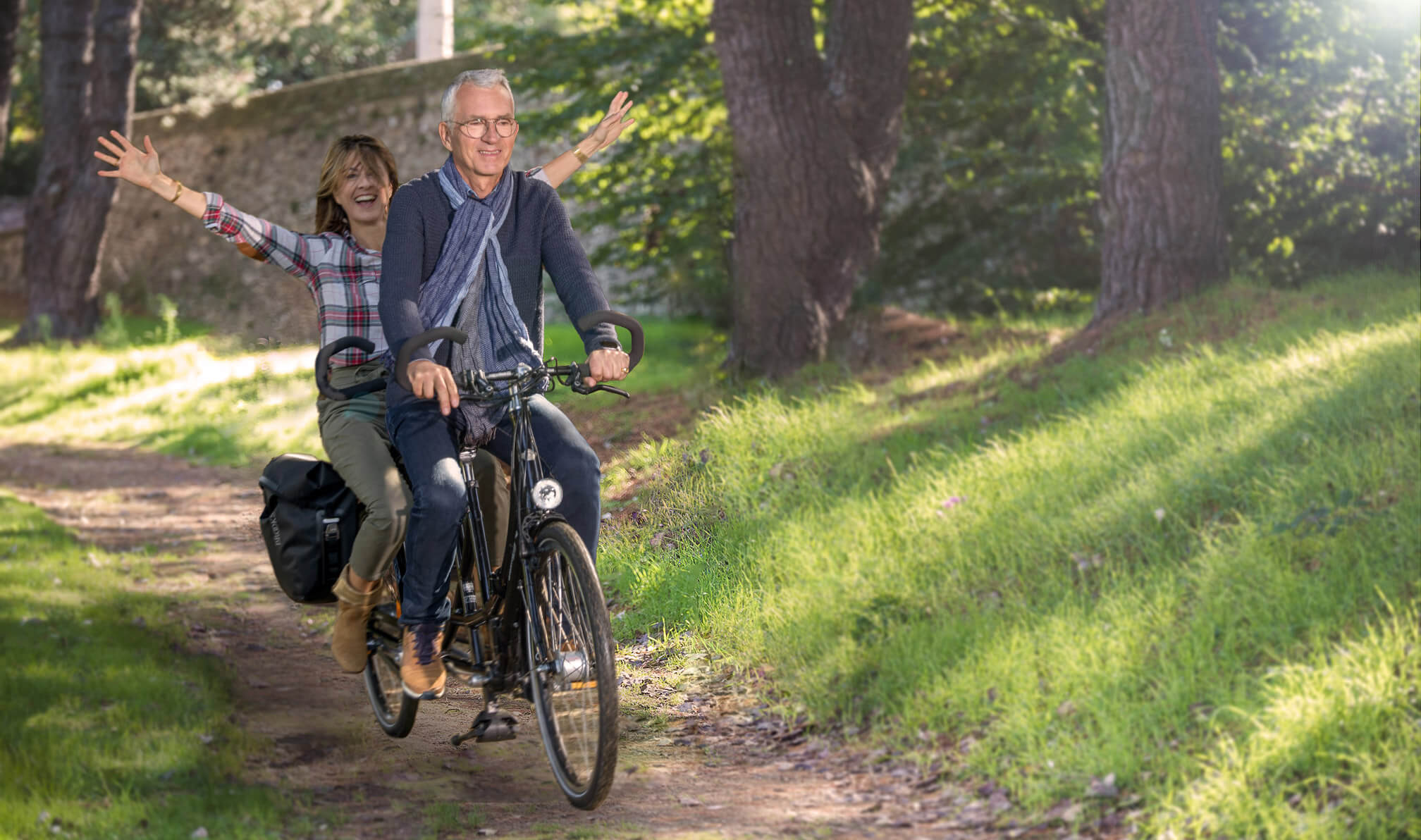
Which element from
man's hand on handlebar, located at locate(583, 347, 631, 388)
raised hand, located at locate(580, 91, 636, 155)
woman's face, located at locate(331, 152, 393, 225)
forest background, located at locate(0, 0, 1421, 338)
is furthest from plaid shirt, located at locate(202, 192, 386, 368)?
forest background, located at locate(0, 0, 1421, 338)

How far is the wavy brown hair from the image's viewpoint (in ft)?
17.8

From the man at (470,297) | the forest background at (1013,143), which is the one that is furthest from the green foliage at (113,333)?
the man at (470,297)

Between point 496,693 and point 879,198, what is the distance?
7787 mm

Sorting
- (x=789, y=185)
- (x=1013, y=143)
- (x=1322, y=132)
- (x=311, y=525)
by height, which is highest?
(x=1013, y=143)

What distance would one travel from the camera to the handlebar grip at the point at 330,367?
4949mm

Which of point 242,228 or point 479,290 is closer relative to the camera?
point 479,290

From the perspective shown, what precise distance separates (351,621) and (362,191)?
67.4 inches

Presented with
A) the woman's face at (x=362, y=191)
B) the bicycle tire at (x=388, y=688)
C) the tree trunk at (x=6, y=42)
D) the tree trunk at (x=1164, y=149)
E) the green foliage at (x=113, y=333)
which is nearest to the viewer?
the bicycle tire at (x=388, y=688)

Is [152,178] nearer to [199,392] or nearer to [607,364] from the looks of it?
[607,364]

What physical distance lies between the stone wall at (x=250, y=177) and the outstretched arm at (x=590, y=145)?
20356mm

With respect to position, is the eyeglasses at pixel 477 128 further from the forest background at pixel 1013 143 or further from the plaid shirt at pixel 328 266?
the forest background at pixel 1013 143

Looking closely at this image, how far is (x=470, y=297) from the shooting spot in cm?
464

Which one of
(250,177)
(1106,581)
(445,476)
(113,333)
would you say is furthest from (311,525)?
(250,177)

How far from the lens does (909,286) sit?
14859mm
